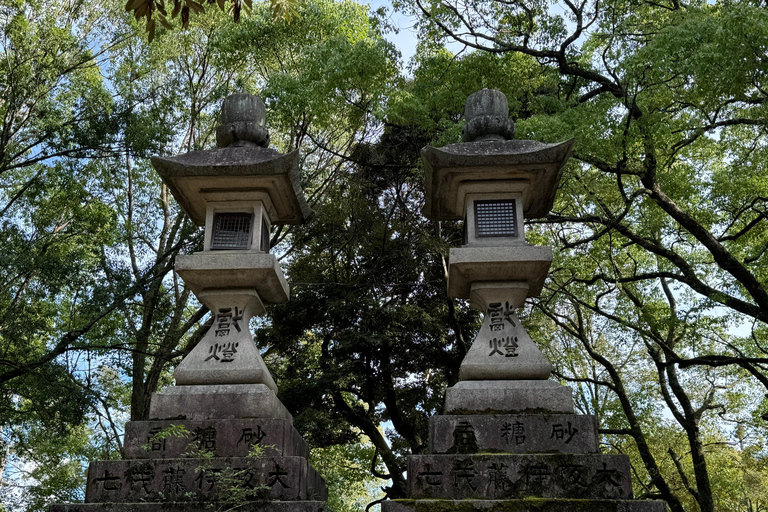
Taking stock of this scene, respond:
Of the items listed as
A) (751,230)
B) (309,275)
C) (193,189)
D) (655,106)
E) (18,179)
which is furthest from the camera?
(18,179)

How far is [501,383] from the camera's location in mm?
5348

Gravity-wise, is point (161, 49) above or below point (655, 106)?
above

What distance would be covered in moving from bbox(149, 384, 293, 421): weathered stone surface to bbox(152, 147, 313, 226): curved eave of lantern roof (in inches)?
70.7

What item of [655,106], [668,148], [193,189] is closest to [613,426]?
[668,148]

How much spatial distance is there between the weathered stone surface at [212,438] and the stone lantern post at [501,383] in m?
1.08

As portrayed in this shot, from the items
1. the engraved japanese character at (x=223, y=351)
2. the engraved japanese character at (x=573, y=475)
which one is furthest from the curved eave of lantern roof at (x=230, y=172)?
the engraved japanese character at (x=573, y=475)

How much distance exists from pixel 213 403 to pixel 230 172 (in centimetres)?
198

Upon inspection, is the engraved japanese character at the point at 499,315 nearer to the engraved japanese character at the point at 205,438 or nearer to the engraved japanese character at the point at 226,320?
the engraved japanese character at the point at 226,320

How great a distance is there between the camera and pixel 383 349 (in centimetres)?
1220

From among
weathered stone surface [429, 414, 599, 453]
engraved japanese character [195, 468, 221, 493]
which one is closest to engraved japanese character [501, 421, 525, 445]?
weathered stone surface [429, 414, 599, 453]

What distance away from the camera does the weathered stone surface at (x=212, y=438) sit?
511cm

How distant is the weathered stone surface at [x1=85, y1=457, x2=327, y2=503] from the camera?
4.86 meters

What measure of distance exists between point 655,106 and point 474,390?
5182mm

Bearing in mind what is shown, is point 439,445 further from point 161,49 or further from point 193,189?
point 161,49
